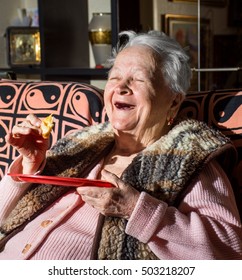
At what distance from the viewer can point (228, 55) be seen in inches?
114

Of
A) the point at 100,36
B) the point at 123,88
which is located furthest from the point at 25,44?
the point at 123,88

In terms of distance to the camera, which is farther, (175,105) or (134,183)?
(175,105)

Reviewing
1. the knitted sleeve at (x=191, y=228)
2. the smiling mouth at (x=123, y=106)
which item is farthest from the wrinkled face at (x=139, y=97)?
the knitted sleeve at (x=191, y=228)

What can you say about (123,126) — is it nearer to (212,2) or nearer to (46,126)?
(46,126)

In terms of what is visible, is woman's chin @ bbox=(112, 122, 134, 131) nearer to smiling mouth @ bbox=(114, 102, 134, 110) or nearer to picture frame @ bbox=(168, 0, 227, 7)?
smiling mouth @ bbox=(114, 102, 134, 110)

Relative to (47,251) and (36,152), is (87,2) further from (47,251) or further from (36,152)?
(47,251)

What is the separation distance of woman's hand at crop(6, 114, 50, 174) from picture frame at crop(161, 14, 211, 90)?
1644 mm

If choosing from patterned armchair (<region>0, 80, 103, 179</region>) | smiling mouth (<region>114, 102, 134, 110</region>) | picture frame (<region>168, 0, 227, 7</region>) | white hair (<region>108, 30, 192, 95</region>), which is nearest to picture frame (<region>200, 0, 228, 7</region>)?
picture frame (<region>168, 0, 227, 7</region>)

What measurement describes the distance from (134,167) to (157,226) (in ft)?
0.66

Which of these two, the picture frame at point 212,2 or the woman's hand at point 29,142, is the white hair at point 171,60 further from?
the picture frame at point 212,2

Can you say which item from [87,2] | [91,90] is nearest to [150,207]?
[91,90]

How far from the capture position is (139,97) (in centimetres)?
136

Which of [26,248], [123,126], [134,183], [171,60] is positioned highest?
[171,60]

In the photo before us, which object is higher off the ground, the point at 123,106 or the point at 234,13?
the point at 234,13
